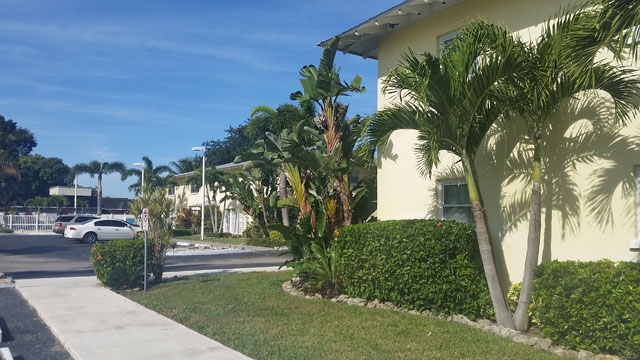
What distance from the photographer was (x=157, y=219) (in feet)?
47.5

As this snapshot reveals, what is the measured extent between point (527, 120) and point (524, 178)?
1.26m

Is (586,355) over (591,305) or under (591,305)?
→ under

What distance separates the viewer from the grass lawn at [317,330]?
24.0ft

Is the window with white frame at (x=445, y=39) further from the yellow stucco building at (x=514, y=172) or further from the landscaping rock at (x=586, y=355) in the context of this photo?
the landscaping rock at (x=586, y=355)

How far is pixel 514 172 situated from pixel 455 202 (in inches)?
60.8

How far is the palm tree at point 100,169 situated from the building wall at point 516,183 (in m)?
53.1

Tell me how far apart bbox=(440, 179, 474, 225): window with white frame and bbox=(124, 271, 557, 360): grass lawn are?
2322mm

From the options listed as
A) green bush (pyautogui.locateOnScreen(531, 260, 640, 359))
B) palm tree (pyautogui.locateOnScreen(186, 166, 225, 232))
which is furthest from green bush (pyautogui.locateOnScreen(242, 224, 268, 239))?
green bush (pyautogui.locateOnScreen(531, 260, 640, 359))

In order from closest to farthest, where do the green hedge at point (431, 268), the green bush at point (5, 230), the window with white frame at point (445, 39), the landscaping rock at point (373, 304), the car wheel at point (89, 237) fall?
the green hedge at point (431, 268) → the landscaping rock at point (373, 304) → the window with white frame at point (445, 39) → the car wheel at point (89, 237) → the green bush at point (5, 230)

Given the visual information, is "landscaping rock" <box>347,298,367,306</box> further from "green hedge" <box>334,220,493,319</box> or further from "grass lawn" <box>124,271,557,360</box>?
"green hedge" <box>334,220,493,319</box>

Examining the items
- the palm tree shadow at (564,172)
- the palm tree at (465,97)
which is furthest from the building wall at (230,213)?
the palm tree at (465,97)

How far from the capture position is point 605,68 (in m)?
7.68

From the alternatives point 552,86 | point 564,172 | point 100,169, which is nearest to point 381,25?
point 552,86

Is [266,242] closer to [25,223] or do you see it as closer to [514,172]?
[514,172]
